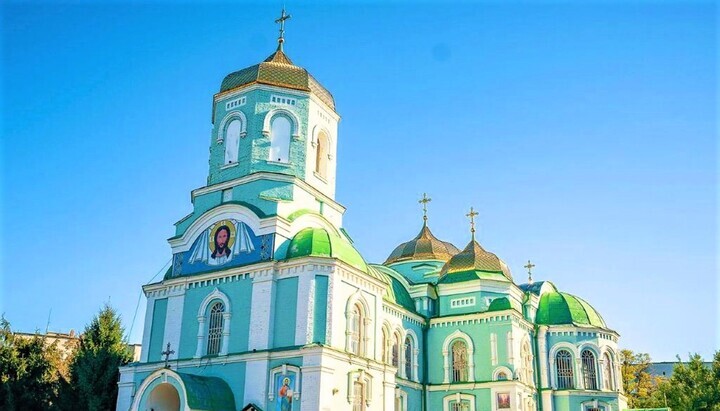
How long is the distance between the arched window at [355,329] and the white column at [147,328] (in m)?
7.10

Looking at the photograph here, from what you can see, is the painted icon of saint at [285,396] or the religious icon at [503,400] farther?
the religious icon at [503,400]

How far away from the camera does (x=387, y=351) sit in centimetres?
2578

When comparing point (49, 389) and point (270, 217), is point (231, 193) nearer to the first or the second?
point (270, 217)

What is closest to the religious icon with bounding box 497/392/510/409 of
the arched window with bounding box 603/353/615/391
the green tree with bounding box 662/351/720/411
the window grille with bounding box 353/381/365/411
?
the arched window with bounding box 603/353/615/391

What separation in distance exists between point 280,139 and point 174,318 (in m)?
6.91

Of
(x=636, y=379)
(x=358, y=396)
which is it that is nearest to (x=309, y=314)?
(x=358, y=396)

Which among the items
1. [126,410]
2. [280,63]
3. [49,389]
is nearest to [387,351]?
[126,410]

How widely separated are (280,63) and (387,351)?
36.6 ft

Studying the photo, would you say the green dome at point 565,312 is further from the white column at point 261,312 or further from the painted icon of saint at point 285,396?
the painted icon of saint at point 285,396

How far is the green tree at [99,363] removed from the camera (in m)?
26.6

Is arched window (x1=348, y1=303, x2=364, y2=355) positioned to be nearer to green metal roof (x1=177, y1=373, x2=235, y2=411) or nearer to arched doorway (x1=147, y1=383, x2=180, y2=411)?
green metal roof (x1=177, y1=373, x2=235, y2=411)

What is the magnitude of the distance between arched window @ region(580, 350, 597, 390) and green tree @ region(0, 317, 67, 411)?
21.0m

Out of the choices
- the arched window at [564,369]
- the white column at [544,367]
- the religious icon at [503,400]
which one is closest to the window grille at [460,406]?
the religious icon at [503,400]

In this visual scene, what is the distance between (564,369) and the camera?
98.9 feet
